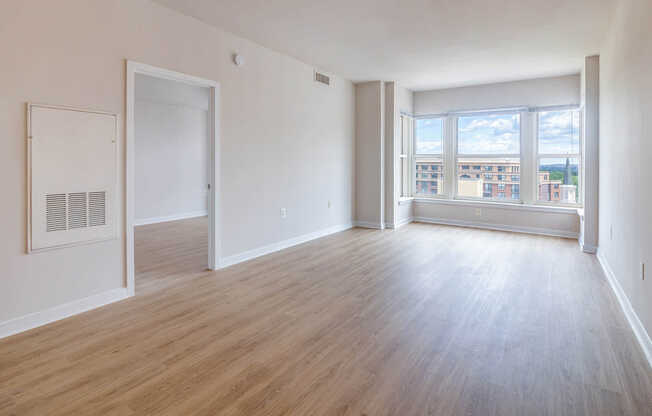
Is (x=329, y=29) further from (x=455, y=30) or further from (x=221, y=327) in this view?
(x=221, y=327)

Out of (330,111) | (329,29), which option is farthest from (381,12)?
(330,111)

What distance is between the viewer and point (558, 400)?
73.2 inches

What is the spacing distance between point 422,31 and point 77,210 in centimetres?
378

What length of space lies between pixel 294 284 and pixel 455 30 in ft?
10.5

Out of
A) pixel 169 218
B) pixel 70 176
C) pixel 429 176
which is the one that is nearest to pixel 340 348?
pixel 70 176

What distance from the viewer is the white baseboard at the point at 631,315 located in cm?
230

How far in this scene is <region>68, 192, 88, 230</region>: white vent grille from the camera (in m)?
2.93

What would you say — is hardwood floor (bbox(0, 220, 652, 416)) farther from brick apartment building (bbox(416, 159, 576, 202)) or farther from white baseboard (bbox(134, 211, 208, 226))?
white baseboard (bbox(134, 211, 208, 226))

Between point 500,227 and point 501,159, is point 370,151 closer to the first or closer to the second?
point 501,159

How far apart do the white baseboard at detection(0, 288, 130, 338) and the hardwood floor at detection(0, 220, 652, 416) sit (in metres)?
0.09

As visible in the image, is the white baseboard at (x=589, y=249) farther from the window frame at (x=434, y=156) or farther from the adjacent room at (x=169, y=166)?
the adjacent room at (x=169, y=166)

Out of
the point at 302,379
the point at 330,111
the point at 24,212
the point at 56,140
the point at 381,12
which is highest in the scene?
the point at 381,12

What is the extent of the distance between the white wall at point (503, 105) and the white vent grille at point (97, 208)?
5.91 meters

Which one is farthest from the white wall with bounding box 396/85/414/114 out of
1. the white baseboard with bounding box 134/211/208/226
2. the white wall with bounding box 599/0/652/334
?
the white baseboard with bounding box 134/211/208/226
